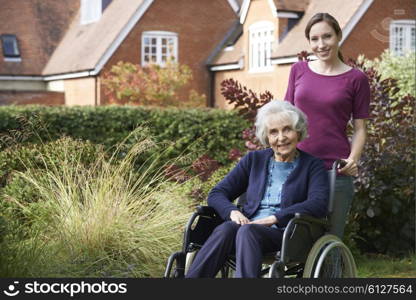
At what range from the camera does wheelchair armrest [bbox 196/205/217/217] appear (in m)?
4.92

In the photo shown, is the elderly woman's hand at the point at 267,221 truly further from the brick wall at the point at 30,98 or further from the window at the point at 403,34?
the brick wall at the point at 30,98

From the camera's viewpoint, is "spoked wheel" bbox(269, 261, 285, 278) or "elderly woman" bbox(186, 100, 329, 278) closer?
"spoked wheel" bbox(269, 261, 285, 278)

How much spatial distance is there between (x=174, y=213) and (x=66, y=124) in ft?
25.4

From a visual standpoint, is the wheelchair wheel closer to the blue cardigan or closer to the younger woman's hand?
the blue cardigan

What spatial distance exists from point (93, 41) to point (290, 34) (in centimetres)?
763

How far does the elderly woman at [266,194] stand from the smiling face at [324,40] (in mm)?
457

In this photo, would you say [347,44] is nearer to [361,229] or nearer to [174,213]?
[361,229]

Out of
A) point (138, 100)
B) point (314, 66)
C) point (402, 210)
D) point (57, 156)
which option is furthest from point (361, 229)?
point (138, 100)

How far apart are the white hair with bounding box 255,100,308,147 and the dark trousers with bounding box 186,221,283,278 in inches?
23.9

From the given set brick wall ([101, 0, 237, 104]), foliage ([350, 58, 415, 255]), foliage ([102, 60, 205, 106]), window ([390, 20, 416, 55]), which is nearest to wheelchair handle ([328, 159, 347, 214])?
foliage ([350, 58, 415, 255])

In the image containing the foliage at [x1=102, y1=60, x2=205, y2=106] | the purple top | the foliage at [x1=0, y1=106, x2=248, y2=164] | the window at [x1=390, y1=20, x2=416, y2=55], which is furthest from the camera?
the foliage at [x1=102, y1=60, x2=205, y2=106]

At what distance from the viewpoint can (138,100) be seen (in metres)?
25.4

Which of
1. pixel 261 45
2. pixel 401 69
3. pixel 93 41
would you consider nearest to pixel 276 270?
pixel 401 69

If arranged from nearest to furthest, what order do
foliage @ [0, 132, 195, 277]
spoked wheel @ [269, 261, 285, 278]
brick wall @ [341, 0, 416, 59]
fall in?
spoked wheel @ [269, 261, 285, 278] → foliage @ [0, 132, 195, 277] → brick wall @ [341, 0, 416, 59]
